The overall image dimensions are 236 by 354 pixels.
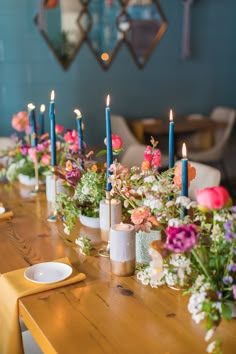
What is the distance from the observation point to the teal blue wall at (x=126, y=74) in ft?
13.6

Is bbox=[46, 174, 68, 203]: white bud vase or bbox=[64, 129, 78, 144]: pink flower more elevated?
bbox=[64, 129, 78, 144]: pink flower

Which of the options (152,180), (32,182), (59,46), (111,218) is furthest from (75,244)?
(59,46)

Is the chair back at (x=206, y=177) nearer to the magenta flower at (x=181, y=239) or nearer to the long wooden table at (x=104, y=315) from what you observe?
the long wooden table at (x=104, y=315)

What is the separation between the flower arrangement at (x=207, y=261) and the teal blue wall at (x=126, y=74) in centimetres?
330

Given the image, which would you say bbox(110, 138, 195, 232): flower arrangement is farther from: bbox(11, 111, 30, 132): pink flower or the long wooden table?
bbox(11, 111, 30, 132): pink flower

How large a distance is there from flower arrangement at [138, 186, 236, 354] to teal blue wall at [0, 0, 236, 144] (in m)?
3.30

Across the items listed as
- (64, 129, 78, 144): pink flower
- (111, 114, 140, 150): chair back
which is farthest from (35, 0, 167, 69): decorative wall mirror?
(64, 129, 78, 144): pink flower

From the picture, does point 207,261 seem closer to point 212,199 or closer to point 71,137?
point 212,199

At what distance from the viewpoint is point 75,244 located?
5.36 feet

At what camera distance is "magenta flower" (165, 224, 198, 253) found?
977 mm

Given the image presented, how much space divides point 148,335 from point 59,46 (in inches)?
139

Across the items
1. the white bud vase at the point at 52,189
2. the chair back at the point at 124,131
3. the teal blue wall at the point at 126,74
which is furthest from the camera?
the chair back at the point at 124,131

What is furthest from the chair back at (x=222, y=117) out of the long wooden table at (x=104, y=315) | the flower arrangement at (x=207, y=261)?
the flower arrangement at (x=207, y=261)

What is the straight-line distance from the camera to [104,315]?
118 cm
